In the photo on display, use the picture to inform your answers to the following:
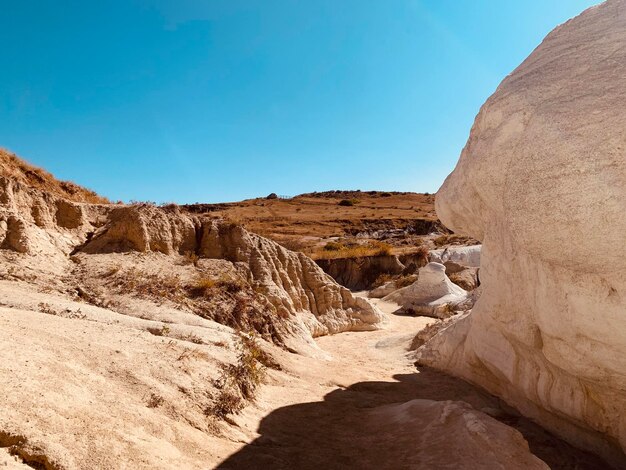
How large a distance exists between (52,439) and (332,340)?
868cm

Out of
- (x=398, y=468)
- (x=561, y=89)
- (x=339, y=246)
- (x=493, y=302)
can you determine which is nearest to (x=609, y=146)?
(x=561, y=89)

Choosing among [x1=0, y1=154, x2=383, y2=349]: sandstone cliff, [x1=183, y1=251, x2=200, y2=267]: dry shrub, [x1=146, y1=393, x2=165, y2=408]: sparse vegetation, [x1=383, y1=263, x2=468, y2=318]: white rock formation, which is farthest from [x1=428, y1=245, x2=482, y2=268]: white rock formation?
[x1=146, y1=393, x2=165, y2=408]: sparse vegetation

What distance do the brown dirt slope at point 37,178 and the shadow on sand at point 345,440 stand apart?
27.3ft

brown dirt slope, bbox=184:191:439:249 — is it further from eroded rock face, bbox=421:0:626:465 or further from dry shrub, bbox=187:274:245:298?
eroded rock face, bbox=421:0:626:465

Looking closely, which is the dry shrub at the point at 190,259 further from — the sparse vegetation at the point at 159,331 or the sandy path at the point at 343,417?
the sparse vegetation at the point at 159,331

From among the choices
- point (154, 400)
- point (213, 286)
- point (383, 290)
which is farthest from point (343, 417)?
point (383, 290)

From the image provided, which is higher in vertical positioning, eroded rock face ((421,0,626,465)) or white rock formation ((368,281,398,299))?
eroded rock face ((421,0,626,465))

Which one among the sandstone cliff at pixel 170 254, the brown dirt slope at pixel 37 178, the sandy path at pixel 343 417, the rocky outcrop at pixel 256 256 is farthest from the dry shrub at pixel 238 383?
the brown dirt slope at pixel 37 178

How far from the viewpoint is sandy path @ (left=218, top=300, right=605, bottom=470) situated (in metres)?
3.76

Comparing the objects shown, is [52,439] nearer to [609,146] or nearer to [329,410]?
[329,410]

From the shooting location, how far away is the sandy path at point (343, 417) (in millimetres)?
3764

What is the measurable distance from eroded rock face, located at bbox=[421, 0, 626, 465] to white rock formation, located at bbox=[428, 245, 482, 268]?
57.1ft

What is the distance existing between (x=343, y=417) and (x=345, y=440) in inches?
26.7

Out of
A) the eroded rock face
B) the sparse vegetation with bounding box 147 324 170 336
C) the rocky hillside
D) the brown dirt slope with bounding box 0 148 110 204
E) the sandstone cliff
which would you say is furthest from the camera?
the brown dirt slope with bounding box 0 148 110 204
